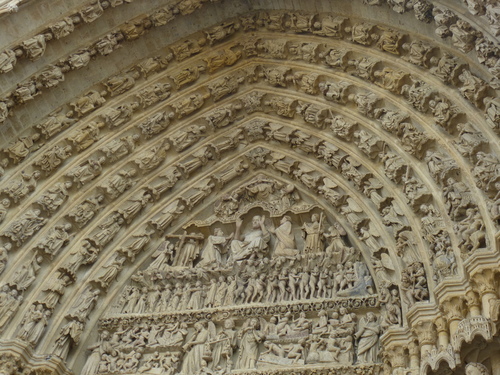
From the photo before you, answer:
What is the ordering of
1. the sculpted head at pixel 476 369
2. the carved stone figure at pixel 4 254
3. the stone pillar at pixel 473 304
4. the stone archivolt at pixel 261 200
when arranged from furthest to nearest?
1. the carved stone figure at pixel 4 254
2. the stone archivolt at pixel 261 200
3. the stone pillar at pixel 473 304
4. the sculpted head at pixel 476 369

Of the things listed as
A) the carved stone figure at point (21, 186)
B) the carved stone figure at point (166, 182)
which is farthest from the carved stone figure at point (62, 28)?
the carved stone figure at point (166, 182)

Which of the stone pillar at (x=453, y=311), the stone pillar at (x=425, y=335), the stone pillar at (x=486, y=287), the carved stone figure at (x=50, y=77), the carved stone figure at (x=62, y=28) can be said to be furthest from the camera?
the carved stone figure at (x=50, y=77)

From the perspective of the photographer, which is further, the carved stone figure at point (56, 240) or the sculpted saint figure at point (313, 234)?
the sculpted saint figure at point (313, 234)

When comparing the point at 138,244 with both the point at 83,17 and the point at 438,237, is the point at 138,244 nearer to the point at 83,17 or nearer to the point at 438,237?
the point at 83,17

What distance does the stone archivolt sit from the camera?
6.43 meters

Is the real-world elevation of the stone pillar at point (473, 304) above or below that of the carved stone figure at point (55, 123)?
below

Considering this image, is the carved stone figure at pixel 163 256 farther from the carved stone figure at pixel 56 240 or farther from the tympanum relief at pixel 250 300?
the carved stone figure at pixel 56 240

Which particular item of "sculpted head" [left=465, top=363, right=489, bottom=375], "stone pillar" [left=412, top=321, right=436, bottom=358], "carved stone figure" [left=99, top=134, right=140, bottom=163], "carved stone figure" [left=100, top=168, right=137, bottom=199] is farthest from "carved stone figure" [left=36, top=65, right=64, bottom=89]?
"sculpted head" [left=465, top=363, right=489, bottom=375]

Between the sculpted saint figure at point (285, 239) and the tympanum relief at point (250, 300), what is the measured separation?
0.01 m

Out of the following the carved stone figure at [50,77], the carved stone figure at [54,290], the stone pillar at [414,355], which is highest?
the carved stone figure at [50,77]

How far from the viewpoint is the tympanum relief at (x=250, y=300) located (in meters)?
6.94

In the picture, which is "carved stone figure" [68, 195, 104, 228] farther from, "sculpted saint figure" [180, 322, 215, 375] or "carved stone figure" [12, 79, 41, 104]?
"sculpted saint figure" [180, 322, 215, 375]

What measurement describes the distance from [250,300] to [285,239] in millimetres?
947

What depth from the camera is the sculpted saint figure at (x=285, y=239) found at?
7938 mm
